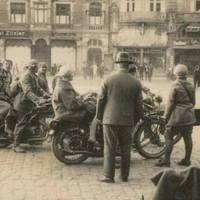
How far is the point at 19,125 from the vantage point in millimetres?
8781

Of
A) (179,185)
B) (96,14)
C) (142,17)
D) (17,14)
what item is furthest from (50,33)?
(179,185)

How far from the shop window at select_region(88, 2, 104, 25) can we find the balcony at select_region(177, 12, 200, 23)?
248 inches

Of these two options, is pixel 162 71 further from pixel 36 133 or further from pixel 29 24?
pixel 36 133

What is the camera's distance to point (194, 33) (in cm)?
3991

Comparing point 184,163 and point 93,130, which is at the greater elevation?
point 93,130

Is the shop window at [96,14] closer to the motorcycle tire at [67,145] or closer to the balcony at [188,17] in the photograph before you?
the balcony at [188,17]

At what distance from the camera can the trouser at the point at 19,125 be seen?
8.74 metres

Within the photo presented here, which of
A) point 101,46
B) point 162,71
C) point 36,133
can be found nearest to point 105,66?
point 101,46

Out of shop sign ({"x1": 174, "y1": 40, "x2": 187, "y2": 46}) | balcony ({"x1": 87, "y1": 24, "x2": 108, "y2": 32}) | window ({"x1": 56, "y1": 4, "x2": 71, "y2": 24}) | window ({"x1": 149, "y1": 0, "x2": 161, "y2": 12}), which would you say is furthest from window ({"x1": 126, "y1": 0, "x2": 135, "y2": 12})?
window ({"x1": 56, "y1": 4, "x2": 71, "y2": 24})

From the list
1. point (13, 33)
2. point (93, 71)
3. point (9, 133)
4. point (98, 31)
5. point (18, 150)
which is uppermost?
point (98, 31)

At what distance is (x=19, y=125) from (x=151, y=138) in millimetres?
2305

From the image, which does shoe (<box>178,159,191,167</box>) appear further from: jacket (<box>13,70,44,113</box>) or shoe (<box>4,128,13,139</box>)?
shoe (<box>4,128,13,139</box>)

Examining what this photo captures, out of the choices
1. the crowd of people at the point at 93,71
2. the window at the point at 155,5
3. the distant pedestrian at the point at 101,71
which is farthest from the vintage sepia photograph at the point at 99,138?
the window at the point at 155,5

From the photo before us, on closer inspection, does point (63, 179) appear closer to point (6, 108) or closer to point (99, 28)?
point (6, 108)
